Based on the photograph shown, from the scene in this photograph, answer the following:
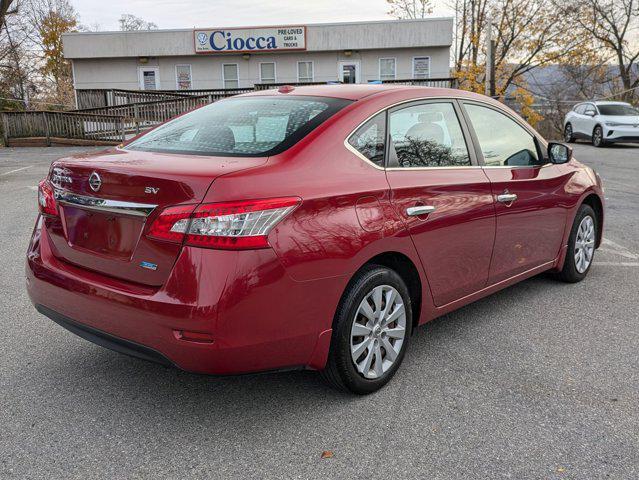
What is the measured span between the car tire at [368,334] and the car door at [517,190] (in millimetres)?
1025

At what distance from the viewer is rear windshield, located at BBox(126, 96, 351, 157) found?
118 inches

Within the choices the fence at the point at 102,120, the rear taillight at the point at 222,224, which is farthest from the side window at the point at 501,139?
the fence at the point at 102,120

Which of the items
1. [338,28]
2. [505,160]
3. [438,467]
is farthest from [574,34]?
[438,467]

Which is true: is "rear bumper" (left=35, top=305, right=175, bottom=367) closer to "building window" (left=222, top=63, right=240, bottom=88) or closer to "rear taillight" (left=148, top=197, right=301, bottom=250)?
"rear taillight" (left=148, top=197, right=301, bottom=250)

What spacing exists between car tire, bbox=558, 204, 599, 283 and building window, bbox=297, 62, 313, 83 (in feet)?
81.4

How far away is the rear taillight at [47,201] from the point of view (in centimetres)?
306

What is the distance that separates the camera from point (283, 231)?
257 centimetres

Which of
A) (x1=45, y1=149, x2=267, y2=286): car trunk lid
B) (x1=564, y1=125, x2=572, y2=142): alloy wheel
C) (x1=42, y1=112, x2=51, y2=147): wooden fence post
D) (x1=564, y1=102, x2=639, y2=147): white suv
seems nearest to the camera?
(x1=45, y1=149, x2=267, y2=286): car trunk lid

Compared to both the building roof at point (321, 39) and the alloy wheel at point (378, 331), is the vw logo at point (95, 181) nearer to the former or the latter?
the alloy wheel at point (378, 331)

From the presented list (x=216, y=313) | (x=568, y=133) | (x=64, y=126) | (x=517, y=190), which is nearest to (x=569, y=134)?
(x=568, y=133)

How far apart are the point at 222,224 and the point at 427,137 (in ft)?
5.17

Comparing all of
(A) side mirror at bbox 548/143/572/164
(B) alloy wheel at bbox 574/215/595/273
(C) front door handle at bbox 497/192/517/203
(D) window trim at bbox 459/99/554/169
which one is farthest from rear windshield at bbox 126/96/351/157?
(B) alloy wheel at bbox 574/215/595/273

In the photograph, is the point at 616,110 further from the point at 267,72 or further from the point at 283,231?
the point at 283,231

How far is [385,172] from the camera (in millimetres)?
3123
